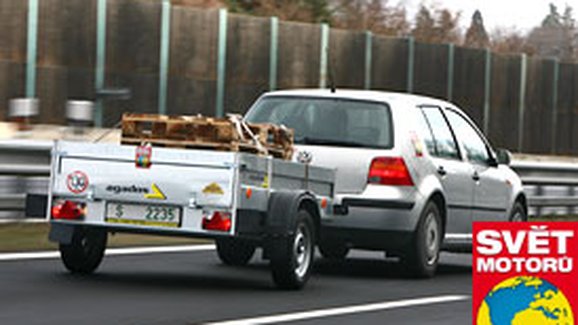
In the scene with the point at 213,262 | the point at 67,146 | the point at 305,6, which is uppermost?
the point at 305,6

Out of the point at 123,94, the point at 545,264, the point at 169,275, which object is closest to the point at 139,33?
the point at 123,94

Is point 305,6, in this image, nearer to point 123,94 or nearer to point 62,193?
point 123,94

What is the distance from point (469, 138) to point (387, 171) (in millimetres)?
2022

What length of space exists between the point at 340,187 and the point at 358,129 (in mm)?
558

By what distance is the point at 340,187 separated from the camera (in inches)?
546

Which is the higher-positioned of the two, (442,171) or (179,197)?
(442,171)

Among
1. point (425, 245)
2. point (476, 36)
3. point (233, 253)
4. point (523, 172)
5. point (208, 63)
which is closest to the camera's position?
point (425, 245)

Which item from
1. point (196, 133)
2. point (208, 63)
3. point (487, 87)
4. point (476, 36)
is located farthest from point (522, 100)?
point (196, 133)

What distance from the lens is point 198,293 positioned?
11.9m

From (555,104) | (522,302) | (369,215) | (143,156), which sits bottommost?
(369,215)

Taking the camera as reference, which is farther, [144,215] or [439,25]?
[439,25]

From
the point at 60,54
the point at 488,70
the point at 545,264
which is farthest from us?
the point at 488,70

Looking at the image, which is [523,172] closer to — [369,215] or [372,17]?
[369,215]

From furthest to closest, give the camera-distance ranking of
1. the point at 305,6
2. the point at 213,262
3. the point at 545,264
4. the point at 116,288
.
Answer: the point at 305,6 → the point at 213,262 → the point at 116,288 → the point at 545,264
